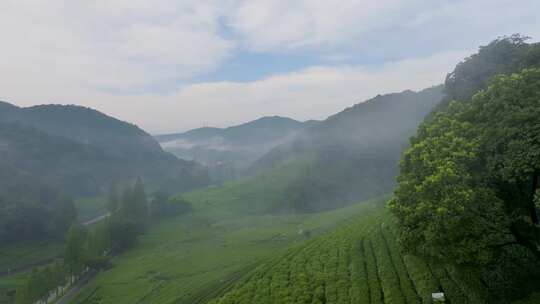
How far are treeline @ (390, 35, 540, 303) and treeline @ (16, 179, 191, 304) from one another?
86.1 m

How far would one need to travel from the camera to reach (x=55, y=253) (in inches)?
4911

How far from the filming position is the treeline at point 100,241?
252ft

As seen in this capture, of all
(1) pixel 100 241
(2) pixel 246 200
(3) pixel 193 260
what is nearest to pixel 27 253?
(1) pixel 100 241

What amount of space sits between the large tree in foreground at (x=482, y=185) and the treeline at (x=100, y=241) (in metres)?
86.3

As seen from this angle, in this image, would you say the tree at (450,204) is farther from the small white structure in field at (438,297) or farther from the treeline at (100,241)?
the treeline at (100,241)

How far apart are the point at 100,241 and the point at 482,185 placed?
377ft

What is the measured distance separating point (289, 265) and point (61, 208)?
474ft

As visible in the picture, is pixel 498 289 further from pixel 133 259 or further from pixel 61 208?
pixel 61 208

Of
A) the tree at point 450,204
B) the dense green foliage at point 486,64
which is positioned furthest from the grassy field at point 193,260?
the dense green foliage at point 486,64

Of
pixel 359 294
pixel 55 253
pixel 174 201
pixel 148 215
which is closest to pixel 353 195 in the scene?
pixel 174 201

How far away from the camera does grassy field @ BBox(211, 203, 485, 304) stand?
26906 mm

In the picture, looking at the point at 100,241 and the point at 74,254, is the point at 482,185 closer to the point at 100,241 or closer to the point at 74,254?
the point at 74,254

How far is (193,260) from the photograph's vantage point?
285 feet

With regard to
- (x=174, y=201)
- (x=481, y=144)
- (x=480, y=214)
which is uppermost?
(x=481, y=144)
